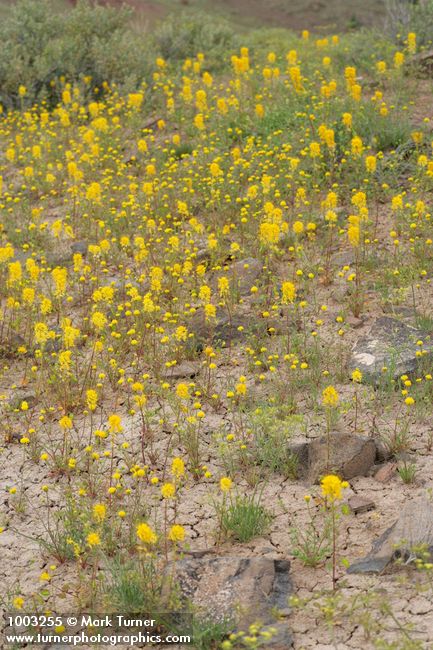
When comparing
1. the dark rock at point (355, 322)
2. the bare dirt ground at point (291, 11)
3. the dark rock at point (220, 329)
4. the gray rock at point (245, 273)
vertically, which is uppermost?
the gray rock at point (245, 273)

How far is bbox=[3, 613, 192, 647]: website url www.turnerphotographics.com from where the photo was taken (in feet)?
12.8

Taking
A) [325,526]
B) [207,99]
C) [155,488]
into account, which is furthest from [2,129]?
[325,526]

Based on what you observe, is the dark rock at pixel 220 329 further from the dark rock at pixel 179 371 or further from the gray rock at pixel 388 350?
the gray rock at pixel 388 350

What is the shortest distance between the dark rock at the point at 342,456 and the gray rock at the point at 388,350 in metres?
A: 0.68

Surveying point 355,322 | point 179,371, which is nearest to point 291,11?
point 355,322

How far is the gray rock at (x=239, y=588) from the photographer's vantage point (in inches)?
150

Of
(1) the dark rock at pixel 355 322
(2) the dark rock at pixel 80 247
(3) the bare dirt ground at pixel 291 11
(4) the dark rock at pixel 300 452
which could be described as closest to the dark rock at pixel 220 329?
(1) the dark rock at pixel 355 322

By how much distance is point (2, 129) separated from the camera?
1180 cm

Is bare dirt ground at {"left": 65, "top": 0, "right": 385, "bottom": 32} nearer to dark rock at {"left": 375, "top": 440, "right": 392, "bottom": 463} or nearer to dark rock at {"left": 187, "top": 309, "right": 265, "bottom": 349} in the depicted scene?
dark rock at {"left": 187, "top": 309, "right": 265, "bottom": 349}

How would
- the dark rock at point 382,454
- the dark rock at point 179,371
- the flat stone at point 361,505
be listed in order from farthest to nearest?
the dark rock at point 179,371 → the dark rock at point 382,454 → the flat stone at point 361,505

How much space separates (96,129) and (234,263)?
472 cm

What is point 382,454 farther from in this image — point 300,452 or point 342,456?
point 300,452

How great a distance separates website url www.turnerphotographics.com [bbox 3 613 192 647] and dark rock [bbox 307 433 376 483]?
1421 mm

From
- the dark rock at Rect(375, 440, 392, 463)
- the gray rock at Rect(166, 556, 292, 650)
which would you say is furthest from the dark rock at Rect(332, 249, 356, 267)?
the gray rock at Rect(166, 556, 292, 650)
